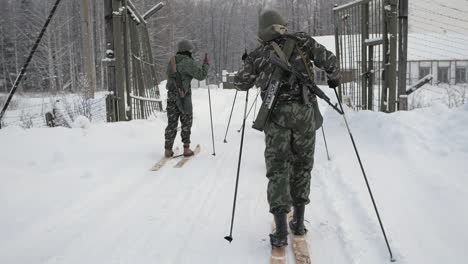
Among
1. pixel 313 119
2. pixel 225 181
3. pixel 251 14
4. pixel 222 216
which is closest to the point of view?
pixel 313 119

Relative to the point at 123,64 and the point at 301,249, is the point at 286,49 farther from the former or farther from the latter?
the point at 123,64

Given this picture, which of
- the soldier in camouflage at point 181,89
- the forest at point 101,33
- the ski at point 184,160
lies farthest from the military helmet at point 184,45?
the forest at point 101,33

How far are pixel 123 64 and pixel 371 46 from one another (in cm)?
581

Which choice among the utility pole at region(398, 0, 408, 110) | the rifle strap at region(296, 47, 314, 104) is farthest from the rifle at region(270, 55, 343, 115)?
the utility pole at region(398, 0, 408, 110)

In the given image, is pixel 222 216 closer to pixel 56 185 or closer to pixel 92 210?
pixel 92 210

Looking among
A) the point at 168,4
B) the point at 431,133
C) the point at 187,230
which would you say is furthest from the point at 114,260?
the point at 168,4

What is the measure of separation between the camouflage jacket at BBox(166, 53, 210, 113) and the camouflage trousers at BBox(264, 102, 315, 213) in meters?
3.82

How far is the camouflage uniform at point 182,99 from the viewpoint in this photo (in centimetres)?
727

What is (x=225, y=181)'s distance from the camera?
567cm

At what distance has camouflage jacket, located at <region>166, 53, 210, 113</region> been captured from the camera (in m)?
7.22

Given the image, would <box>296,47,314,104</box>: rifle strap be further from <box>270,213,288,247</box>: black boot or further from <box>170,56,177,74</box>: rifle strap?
<box>170,56,177,74</box>: rifle strap

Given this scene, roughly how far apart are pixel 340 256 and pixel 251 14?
2795 inches

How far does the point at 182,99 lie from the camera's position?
743 cm

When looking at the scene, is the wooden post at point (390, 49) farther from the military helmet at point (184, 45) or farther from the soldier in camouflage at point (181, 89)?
the military helmet at point (184, 45)
